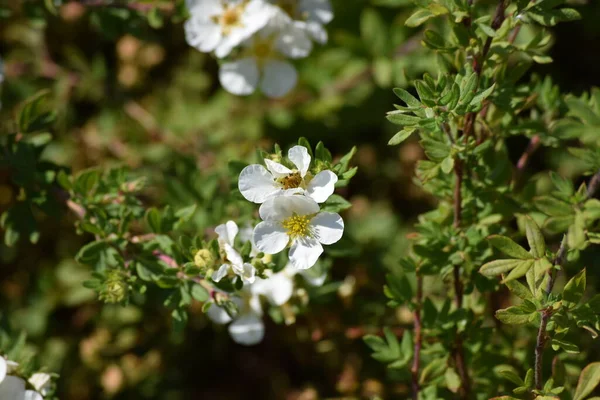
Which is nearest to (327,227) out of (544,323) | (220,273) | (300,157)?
(300,157)

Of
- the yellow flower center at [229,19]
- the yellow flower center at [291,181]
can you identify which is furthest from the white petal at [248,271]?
the yellow flower center at [229,19]

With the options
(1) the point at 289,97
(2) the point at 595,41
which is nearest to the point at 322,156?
(1) the point at 289,97

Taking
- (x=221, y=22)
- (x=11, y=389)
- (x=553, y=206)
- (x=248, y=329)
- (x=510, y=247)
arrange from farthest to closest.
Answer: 1. (x=221, y=22)
2. (x=248, y=329)
3. (x=553, y=206)
4. (x=11, y=389)
5. (x=510, y=247)

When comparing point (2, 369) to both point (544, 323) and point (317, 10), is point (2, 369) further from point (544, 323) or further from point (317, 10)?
point (317, 10)

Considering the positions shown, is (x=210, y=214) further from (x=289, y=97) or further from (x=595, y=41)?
(x=595, y=41)

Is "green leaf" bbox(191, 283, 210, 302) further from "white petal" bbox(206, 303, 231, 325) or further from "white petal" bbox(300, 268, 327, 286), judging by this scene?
"white petal" bbox(300, 268, 327, 286)

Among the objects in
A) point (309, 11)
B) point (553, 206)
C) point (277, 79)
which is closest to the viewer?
point (553, 206)

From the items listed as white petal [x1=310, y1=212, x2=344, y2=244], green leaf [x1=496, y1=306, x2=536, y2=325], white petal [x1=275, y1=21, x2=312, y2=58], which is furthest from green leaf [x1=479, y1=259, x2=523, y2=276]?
white petal [x1=275, y1=21, x2=312, y2=58]

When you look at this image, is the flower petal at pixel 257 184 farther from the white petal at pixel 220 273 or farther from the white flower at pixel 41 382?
the white flower at pixel 41 382
